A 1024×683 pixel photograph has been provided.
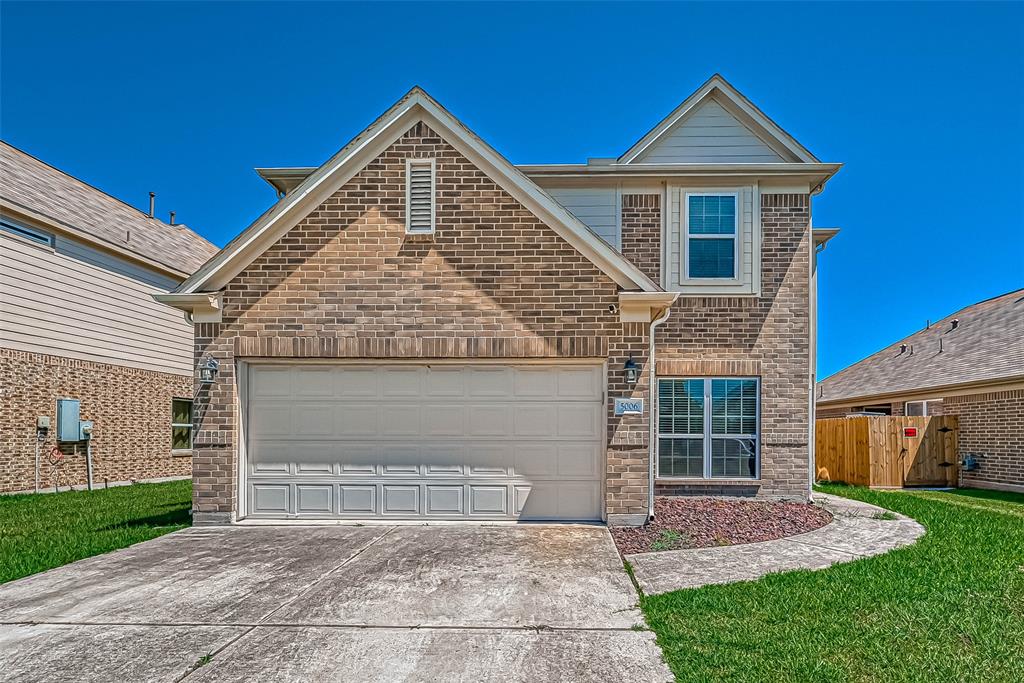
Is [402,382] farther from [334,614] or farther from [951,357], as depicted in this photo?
[951,357]

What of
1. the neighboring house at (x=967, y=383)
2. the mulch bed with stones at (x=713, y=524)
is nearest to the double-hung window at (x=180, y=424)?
the mulch bed with stones at (x=713, y=524)

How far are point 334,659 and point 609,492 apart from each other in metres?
5.24

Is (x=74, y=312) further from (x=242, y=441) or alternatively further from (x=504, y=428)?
(x=504, y=428)

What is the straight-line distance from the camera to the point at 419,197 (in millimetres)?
9719

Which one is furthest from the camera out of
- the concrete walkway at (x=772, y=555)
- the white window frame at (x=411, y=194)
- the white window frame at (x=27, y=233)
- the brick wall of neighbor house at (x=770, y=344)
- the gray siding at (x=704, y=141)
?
the white window frame at (x=27, y=233)

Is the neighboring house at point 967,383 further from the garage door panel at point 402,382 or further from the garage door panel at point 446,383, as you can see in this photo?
the garage door panel at point 402,382

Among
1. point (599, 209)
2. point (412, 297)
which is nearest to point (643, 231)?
point (599, 209)

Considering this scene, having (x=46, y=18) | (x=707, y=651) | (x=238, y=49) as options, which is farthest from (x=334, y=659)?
(x=46, y=18)

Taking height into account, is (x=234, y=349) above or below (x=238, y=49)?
below

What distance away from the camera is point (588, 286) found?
31.1 ft

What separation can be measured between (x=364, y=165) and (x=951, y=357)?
17562 mm

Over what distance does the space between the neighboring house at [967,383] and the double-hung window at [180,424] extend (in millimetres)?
19973

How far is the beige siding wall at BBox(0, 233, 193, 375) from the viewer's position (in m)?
14.4

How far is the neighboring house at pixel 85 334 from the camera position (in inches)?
568
